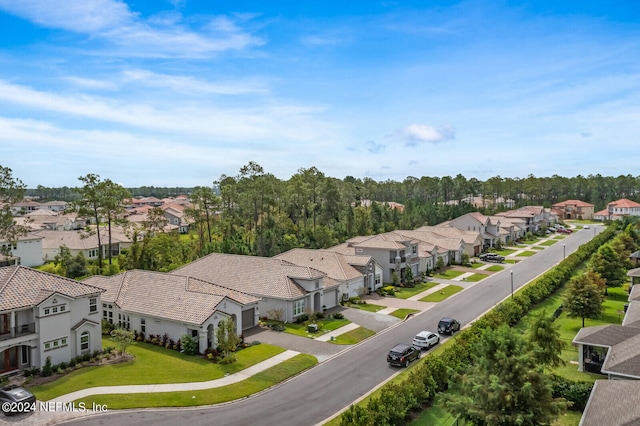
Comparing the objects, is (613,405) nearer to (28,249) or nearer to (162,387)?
(162,387)

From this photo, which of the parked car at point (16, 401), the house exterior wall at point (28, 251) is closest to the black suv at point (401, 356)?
the parked car at point (16, 401)

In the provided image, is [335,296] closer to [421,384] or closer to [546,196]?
[421,384]

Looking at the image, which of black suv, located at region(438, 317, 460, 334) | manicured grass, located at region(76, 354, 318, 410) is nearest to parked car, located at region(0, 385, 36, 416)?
manicured grass, located at region(76, 354, 318, 410)

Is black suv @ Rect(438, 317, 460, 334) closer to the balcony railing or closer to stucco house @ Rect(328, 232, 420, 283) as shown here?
stucco house @ Rect(328, 232, 420, 283)

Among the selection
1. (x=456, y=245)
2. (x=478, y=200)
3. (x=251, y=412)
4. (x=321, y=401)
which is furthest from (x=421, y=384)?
(x=478, y=200)

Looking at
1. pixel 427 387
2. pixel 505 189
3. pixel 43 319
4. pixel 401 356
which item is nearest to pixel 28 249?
pixel 43 319
